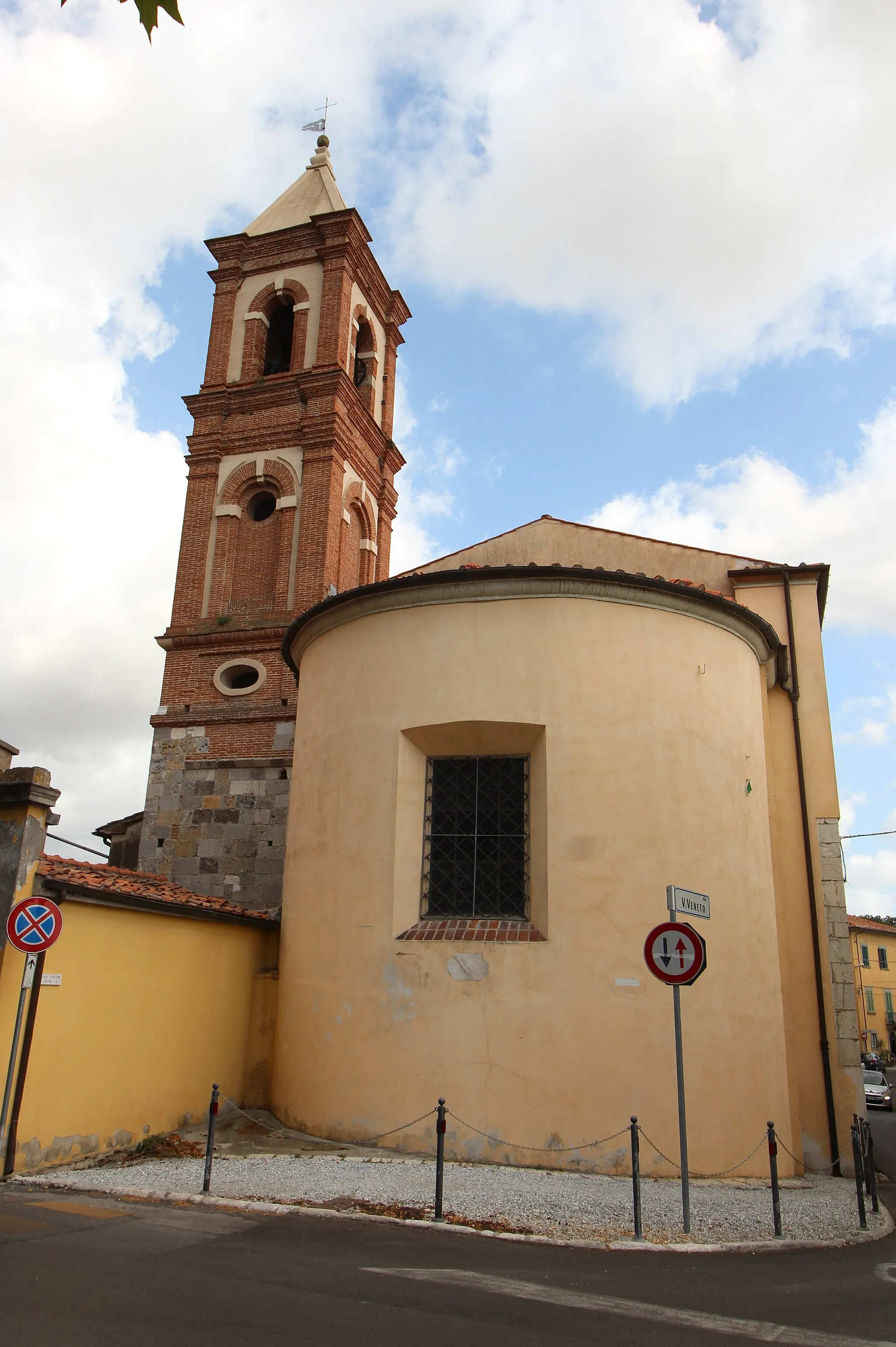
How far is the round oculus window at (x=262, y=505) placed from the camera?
69.6 feet

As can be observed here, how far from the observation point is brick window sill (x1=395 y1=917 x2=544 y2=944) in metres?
10.4

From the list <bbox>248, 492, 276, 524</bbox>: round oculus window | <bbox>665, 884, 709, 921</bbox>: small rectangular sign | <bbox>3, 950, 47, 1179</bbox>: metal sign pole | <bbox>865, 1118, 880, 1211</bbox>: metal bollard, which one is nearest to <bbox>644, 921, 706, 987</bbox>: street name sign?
<bbox>665, 884, 709, 921</bbox>: small rectangular sign

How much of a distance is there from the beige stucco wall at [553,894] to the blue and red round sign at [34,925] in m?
3.58

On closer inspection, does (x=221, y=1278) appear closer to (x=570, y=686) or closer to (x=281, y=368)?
(x=570, y=686)

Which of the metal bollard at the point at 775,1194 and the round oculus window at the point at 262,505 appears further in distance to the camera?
the round oculus window at the point at 262,505

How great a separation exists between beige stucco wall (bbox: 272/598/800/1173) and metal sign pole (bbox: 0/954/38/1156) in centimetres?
347

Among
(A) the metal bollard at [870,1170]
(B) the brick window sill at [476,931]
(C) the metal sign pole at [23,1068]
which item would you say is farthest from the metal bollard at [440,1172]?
(A) the metal bollard at [870,1170]

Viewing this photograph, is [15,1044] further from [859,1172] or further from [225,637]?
[225,637]

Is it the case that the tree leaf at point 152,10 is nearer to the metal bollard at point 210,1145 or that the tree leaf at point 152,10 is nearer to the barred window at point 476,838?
the metal bollard at point 210,1145

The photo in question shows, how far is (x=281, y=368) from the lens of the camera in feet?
76.5

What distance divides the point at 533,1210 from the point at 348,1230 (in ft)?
5.22

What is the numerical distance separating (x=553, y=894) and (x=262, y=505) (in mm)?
13562

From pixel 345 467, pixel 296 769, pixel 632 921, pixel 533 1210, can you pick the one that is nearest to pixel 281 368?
pixel 345 467

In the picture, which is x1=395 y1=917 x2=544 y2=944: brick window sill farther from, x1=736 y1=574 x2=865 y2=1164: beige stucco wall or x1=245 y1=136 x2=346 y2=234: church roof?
x1=245 y1=136 x2=346 y2=234: church roof
